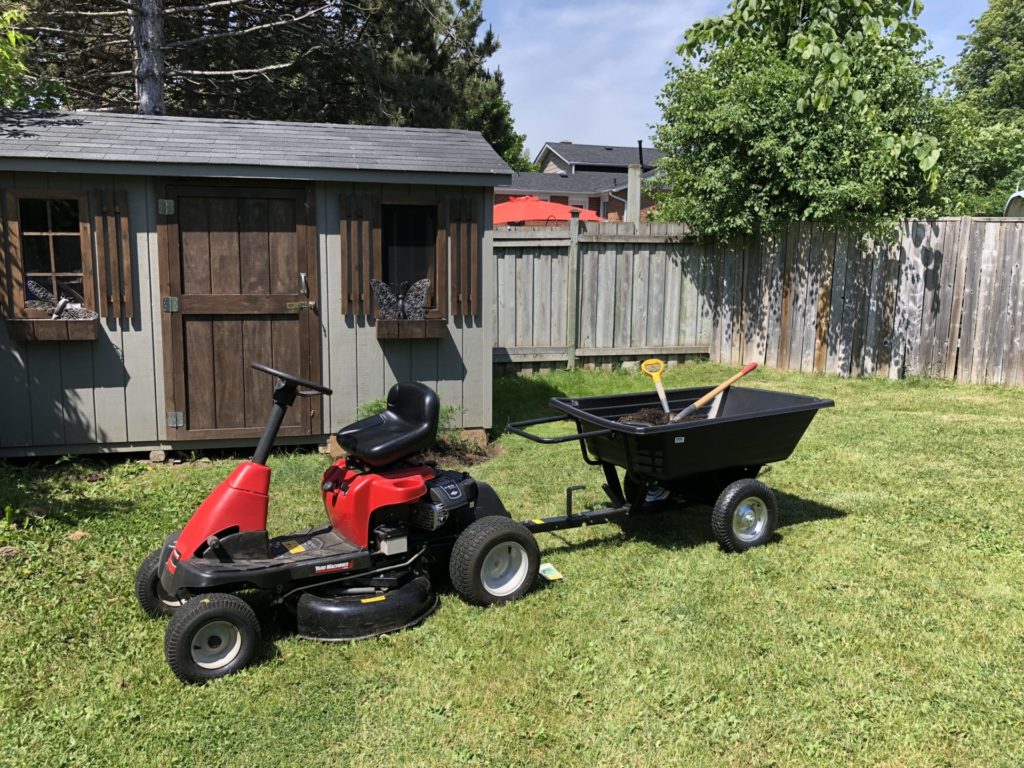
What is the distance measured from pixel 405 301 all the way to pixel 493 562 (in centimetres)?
351

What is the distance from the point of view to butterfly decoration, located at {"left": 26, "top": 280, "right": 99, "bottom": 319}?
626 cm

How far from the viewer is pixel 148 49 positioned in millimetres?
11641

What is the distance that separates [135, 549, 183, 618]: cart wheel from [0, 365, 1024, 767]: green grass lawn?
0.30 ft

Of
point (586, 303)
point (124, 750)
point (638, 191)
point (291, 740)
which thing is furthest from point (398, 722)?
point (638, 191)

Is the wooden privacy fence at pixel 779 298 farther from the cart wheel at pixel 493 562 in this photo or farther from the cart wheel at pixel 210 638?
the cart wheel at pixel 210 638

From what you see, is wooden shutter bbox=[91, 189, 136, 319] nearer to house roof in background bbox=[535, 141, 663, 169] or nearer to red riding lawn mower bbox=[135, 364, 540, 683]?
red riding lawn mower bbox=[135, 364, 540, 683]

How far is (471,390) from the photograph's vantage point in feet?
24.1

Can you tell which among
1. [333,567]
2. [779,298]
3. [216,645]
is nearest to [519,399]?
[779,298]

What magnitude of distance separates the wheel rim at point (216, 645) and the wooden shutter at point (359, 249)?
387 cm

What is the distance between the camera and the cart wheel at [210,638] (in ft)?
10.7

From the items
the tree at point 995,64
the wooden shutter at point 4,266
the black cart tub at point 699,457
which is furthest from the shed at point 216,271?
the tree at point 995,64

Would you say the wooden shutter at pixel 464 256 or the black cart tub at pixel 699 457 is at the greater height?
the wooden shutter at pixel 464 256

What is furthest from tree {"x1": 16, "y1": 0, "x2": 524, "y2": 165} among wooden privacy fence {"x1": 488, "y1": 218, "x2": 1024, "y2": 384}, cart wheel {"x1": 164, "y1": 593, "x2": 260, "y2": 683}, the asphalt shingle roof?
cart wheel {"x1": 164, "y1": 593, "x2": 260, "y2": 683}

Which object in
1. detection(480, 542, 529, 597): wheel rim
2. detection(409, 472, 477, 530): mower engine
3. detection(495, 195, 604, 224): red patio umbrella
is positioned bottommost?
detection(480, 542, 529, 597): wheel rim
